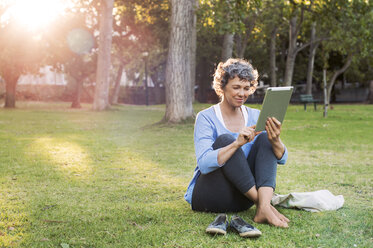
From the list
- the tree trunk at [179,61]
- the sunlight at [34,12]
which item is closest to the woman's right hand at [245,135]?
the tree trunk at [179,61]

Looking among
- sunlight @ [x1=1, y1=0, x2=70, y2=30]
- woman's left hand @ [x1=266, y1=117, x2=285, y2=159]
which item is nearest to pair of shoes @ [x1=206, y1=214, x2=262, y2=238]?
woman's left hand @ [x1=266, y1=117, x2=285, y2=159]

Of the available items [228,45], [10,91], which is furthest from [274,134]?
[10,91]

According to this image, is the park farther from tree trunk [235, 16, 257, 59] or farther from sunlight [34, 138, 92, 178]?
tree trunk [235, 16, 257, 59]

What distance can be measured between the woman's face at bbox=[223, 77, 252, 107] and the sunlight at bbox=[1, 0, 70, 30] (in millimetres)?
27149

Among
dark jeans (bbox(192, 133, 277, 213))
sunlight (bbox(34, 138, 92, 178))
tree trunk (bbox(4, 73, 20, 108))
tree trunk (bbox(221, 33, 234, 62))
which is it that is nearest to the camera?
dark jeans (bbox(192, 133, 277, 213))

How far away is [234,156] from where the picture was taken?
13.9 feet

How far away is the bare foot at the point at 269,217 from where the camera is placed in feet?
13.7

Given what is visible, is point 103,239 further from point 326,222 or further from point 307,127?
point 307,127

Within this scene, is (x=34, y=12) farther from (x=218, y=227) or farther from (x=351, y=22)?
(x=218, y=227)

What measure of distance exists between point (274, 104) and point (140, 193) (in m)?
2.48

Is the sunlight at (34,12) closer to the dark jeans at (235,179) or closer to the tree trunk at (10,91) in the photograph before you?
the tree trunk at (10,91)

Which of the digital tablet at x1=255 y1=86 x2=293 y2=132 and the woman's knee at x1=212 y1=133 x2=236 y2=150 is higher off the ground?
the digital tablet at x1=255 y1=86 x2=293 y2=132

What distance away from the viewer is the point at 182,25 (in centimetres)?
1458

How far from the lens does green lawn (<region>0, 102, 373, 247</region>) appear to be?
3928 mm
